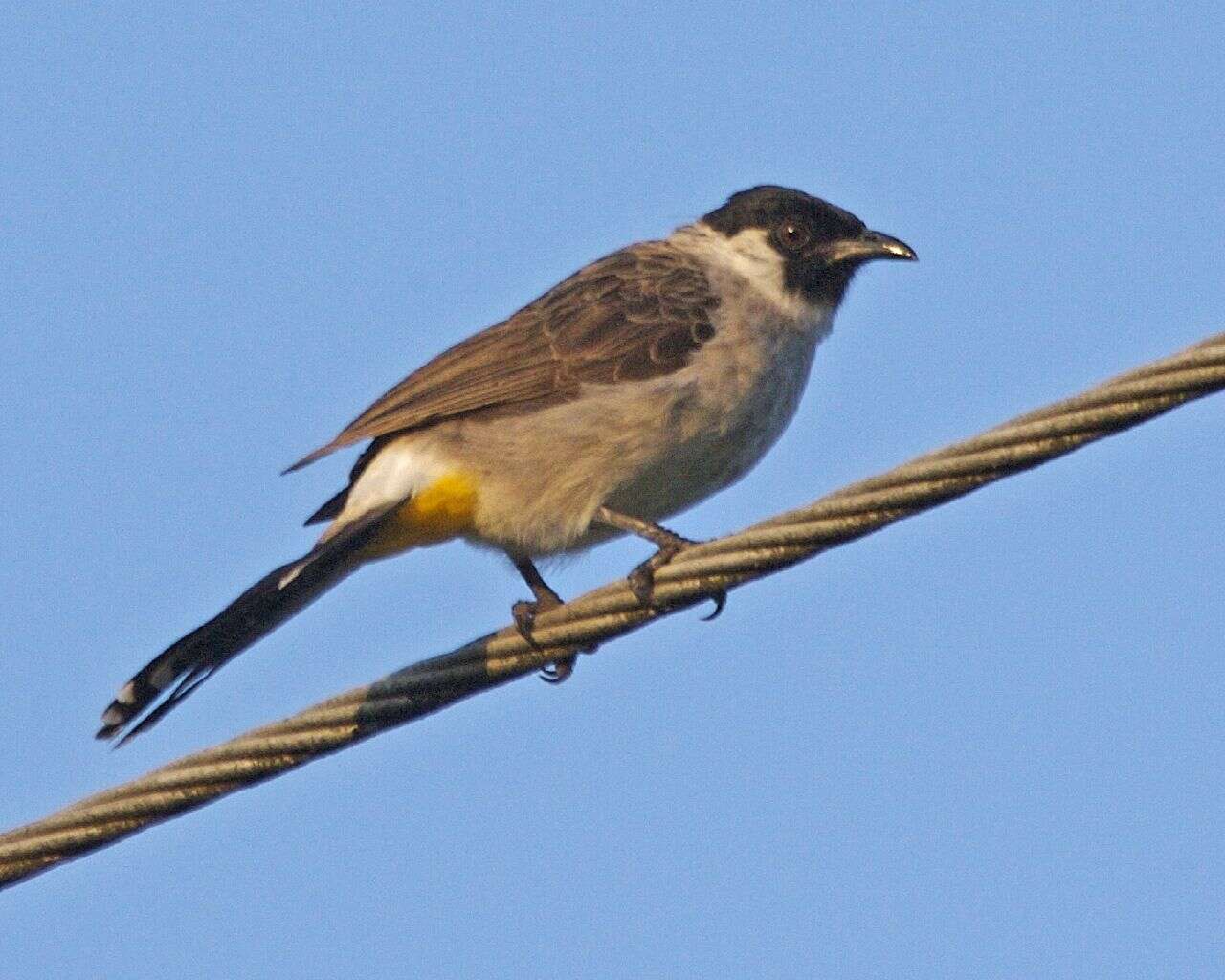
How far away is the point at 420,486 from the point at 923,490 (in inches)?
113

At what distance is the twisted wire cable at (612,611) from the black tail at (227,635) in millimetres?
926

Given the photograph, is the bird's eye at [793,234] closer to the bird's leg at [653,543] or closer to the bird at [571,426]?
the bird at [571,426]

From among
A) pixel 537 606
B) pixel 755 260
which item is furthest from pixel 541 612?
pixel 755 260

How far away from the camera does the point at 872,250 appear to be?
8094 mm

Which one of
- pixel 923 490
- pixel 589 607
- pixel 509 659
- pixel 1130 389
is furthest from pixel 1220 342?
pixel 509 659

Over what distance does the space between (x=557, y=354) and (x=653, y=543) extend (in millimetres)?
927

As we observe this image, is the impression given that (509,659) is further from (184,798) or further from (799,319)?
(799,319)

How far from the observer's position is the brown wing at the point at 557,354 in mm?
7129

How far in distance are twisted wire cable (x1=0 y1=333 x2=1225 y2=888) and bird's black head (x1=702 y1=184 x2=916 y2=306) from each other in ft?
10.1

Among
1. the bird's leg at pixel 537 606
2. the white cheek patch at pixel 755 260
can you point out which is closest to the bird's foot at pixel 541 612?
the bird's leg at pixel 537 606

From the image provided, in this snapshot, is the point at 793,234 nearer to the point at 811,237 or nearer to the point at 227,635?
the point at 811,237

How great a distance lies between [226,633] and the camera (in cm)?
595

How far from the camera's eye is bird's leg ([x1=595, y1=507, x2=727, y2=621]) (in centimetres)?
486

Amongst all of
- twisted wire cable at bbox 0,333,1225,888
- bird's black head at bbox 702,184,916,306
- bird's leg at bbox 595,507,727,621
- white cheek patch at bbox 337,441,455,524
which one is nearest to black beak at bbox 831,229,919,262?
bird's black head at bbox 702,184,916,306
